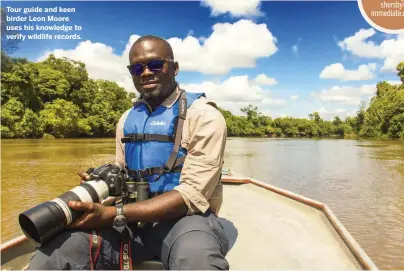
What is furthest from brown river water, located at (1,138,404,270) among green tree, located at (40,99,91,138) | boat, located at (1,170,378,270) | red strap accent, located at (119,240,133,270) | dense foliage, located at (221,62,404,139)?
dense foliage, located at (221,62,404,139)

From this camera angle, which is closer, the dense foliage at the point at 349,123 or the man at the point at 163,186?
the man at the point at 163,186

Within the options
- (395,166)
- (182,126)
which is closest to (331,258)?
(182,126)

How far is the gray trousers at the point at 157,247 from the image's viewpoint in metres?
1.79

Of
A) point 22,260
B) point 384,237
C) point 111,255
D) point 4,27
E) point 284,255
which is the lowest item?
point 384,237

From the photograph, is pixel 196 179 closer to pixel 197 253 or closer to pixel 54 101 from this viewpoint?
pixel 197 253

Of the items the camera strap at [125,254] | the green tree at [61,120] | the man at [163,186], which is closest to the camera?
the man at [163,186]

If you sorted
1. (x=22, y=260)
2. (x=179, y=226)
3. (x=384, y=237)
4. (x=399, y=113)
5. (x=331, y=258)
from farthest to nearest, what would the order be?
(x=399, y=113)
(x=384, y=237)
(x=22, y=260)
(x=331, y=258)
(x=179, y=226)

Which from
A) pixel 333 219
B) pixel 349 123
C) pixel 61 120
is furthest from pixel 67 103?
pixel 349 123

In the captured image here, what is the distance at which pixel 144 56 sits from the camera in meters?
2.36

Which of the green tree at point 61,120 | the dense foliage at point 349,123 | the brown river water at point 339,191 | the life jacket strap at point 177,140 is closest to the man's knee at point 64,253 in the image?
the life jacket strap at point 177,140

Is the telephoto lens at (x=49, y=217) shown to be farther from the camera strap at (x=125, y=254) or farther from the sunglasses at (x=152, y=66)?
the sunglasses at (x=152, y=66)

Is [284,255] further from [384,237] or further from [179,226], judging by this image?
[384,237]

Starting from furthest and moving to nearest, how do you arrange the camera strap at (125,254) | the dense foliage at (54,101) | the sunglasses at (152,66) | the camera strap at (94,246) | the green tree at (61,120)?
the green tree at (61,120)
the dense foliage at (54,101)
the sunglasses at (152,66)
the camera strap at (125,254)
the camera strap at (94,246)

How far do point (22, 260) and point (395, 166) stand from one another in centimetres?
1902
